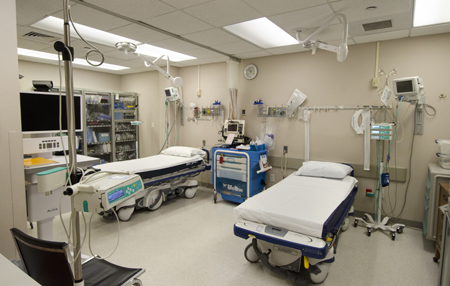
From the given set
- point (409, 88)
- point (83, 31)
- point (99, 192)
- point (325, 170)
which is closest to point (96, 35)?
point (83, 31)

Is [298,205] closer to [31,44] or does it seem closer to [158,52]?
[158,52]

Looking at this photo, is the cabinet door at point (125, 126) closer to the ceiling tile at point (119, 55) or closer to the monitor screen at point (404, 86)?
the ceiling tile at point (119, 55)

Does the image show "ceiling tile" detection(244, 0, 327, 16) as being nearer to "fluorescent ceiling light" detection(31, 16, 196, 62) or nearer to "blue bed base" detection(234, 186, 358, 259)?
"blue bed base" detection(234, 186, 358, 259)

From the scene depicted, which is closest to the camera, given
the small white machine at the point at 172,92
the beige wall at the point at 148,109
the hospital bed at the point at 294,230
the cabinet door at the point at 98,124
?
the hospital bed at the point at 294,230

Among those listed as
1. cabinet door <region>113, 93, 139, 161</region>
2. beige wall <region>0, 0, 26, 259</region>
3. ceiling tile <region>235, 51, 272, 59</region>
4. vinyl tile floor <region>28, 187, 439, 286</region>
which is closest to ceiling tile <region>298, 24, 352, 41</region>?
ceiling tile <region>235, 51, 272, 59</region>

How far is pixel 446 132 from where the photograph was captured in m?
3.38

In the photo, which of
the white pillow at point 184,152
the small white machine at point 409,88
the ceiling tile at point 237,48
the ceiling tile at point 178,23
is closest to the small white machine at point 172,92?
the white pillow at point 184,152

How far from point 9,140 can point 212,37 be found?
2.58 metres

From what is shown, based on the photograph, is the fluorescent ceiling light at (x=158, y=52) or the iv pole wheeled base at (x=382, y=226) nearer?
the iv pole wheeled base at (x=382, y=226)

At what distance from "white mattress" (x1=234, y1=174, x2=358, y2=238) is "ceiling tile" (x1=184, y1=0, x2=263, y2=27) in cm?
195

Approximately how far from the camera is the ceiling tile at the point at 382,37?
11.0 ft

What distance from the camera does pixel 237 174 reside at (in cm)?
436

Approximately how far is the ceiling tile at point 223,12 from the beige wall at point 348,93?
173cm

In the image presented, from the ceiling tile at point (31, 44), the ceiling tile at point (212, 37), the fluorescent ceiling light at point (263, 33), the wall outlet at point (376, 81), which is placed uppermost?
the fluorescent ceiling light at point (263, 33)
